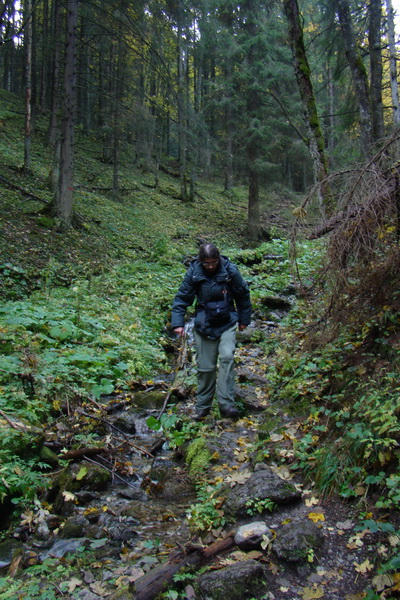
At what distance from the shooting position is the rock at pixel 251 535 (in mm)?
2787

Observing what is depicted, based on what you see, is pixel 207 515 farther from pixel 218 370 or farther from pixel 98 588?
pixel 218 370

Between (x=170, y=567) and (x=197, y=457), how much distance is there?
1.75m

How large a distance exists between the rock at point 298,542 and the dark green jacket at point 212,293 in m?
2.73

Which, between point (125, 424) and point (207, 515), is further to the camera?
point (125, 424)

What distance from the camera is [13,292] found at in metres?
8.41

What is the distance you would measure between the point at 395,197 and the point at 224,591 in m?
3.71

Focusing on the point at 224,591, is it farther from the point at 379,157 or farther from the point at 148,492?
the point at 379,157

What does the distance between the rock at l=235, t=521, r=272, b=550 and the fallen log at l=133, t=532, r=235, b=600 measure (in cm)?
7

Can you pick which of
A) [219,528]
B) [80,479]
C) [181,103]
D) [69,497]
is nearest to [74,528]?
[69,497]

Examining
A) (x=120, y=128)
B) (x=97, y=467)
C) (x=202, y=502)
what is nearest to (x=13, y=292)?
(x=97, y=467)

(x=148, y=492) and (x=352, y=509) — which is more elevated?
(x=352, y=509)

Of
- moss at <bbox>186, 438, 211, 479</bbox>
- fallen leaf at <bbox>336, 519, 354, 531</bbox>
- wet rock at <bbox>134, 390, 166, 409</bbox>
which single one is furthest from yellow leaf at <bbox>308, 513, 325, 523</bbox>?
wet rock at <bbox>134, 390, 166, 409</bbox>

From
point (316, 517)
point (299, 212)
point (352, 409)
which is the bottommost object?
point (316, 517)

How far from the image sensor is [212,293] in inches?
204
